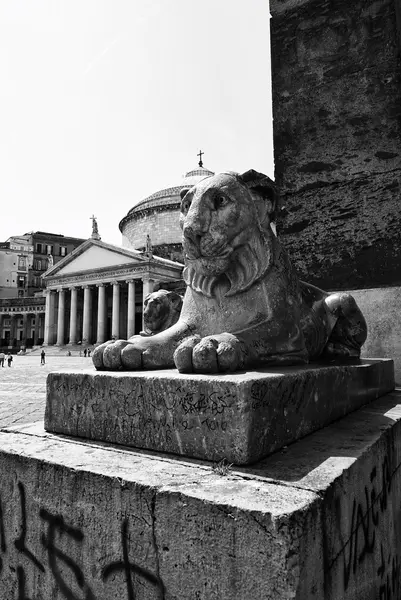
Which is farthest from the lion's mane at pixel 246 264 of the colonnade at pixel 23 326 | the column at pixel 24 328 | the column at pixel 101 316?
the column at pixel 24 328

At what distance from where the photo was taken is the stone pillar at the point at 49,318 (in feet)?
141

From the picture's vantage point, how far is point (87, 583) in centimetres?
127

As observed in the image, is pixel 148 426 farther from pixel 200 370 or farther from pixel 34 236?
pixel 34 236

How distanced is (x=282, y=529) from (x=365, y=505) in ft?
1.99

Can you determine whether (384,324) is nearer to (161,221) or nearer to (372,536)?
(372,536)

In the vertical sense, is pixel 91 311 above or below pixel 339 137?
above

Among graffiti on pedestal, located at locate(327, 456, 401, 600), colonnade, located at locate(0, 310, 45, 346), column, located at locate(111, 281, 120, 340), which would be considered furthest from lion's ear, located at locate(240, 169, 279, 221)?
colonnade, located at locate(0, 310, 45, 346)

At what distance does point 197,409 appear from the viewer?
1.38 metres

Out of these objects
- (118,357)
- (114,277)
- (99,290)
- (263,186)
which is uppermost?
(114,277)

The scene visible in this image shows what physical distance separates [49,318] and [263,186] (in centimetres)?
4410

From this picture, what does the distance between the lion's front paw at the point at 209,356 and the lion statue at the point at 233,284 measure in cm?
12

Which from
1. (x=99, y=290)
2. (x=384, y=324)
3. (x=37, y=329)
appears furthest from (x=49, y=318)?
(x=384, y=324)

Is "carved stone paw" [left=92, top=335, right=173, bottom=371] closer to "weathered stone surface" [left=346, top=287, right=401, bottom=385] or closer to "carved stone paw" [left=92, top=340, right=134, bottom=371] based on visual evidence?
"carved stone paw" [left=92, top=340, right=134, bottom=371]

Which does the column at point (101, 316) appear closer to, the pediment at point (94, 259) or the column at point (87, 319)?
the column at point (87, 319)
